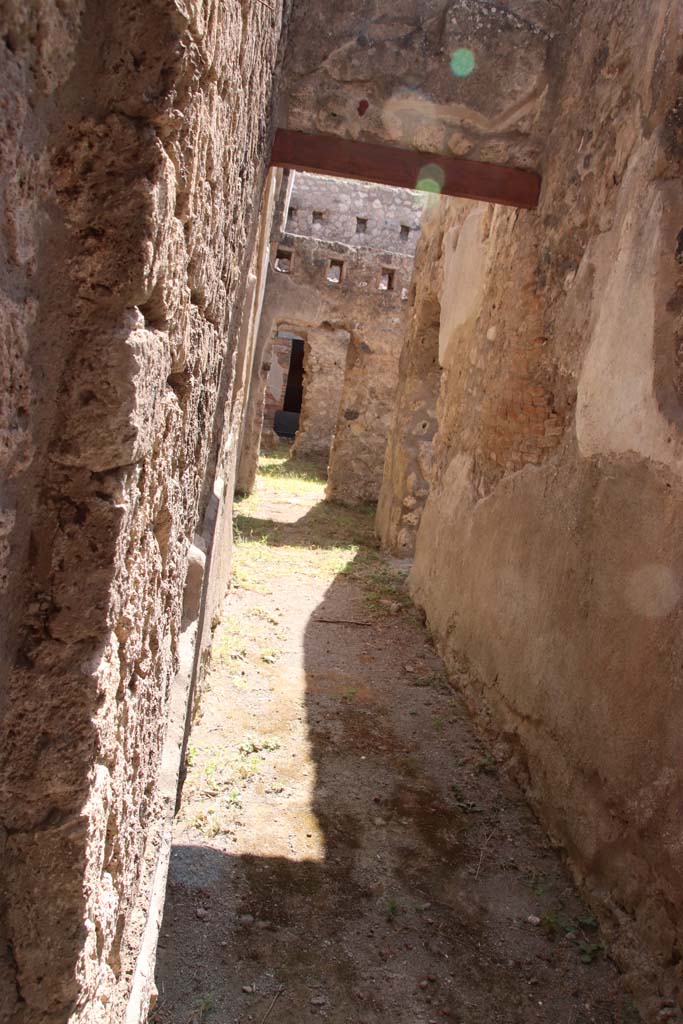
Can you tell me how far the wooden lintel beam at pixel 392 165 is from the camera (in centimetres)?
396

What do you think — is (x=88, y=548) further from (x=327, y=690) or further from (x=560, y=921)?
(x=327, y=690)

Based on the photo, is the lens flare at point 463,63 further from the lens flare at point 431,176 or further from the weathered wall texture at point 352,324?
the weathered wall texture at point 352,324

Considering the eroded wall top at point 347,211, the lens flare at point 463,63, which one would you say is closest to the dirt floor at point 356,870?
the lens flare at point 463,63

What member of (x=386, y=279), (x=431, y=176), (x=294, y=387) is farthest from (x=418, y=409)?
(x=294, y=387)

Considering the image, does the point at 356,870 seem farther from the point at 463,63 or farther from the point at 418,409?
the point at 418,409

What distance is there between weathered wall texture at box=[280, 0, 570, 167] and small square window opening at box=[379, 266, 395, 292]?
7015mm

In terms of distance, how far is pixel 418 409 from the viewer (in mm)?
7375

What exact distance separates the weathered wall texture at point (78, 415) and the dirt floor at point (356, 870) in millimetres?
1084

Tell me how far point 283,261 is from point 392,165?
7281 mm

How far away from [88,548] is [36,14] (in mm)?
574

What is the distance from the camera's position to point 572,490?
311 cm

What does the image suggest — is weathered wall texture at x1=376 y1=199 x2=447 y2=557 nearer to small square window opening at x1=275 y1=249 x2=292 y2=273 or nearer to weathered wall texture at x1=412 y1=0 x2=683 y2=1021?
weathered wall texture at x1=412 y1=0 x2=683 y2=1021

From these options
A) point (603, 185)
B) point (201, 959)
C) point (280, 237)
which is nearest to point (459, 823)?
point (201, 959)

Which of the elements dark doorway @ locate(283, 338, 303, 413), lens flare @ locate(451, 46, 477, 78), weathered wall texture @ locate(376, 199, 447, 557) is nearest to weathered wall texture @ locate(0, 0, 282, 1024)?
lens flare @ locate(451, 46, 477, 78)
